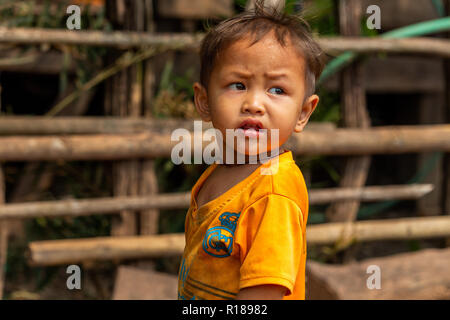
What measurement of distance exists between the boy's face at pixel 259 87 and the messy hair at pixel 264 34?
Answer: 2cm

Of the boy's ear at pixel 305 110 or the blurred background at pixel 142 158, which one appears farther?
the blurred background at pixel 142 158

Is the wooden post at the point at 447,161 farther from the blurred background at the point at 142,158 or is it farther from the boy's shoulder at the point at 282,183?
the boy's shoulder at the point at 282,183

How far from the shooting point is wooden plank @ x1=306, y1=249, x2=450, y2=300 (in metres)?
2.36

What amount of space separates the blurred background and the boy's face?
1426mm

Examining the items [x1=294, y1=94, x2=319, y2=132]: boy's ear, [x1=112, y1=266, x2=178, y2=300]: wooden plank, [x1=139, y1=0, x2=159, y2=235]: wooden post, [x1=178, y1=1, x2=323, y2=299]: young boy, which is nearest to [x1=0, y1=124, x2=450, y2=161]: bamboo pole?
[x1=139, y1=0, x2=159, y2=235]: wooden post

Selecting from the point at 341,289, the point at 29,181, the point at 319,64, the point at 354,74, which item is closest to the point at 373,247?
the point at 354,74

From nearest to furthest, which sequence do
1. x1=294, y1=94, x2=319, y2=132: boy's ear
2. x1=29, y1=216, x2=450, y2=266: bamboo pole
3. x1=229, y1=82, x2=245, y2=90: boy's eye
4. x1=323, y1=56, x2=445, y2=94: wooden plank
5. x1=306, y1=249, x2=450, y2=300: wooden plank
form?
x1=229, y1=82, x2=245, y2=90: boy's eye → x1=294, y1=94, x2=319, y2=132: boy's ear → x1=306, y1=249, x2=450, y2=300: wooden plank → x1=29, y1=216, x2=450, y2=266: bamboo pole → x1=323, y1=56, x2=445, y2=94: wooden plank

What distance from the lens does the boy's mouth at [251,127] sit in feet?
3.57

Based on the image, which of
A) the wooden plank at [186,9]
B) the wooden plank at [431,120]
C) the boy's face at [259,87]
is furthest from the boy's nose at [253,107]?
the wooden plank at [431,120]

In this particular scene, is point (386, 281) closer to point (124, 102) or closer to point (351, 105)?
point (351, 105)

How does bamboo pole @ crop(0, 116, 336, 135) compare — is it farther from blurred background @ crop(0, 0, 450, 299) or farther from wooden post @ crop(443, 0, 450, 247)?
wooden post @ crop(443, 0, 450, 247)

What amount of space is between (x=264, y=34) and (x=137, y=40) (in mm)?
1807

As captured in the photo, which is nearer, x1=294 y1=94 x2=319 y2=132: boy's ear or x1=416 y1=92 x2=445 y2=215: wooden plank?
x1=294 y1=94 x2=319 y2=132: boy's ear

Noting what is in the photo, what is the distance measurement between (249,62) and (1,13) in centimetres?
241
